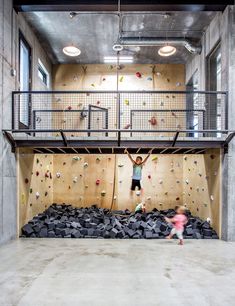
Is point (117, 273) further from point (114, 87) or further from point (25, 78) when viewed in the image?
point (114, 87)

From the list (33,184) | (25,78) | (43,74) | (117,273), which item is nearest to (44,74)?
(43,74)

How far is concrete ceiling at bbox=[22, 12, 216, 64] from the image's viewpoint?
7.04m

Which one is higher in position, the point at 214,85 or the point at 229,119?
the point at 214,85

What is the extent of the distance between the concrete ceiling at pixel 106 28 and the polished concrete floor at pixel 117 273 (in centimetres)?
551

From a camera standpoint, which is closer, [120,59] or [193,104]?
[193,104]

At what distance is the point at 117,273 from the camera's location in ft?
12.9

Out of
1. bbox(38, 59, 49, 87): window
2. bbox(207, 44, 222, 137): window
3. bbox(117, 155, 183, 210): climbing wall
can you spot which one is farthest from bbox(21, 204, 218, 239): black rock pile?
bbox(38, 59, 49, 87): window

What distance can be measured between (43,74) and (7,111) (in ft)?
13.1

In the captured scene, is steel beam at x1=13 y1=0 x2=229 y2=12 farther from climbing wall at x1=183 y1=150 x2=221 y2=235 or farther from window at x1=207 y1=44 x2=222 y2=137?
climbing wall at x1=183 y1=150 x2=221 y2=235

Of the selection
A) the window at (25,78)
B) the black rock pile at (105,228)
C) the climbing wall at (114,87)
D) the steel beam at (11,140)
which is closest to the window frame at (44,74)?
the climbing wall at (114,87)

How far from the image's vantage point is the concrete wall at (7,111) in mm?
5590

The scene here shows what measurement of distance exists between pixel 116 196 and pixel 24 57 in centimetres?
524

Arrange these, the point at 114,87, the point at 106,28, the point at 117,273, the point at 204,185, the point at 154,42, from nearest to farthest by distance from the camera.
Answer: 1. the point at 117,273
2. the point at 204,185
3. the point at 106,28
4. the point at 154,42
5. the point at 114,87

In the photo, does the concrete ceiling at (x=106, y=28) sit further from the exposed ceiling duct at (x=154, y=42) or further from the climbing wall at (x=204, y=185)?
the climbing wall at (x=204, y=185)
